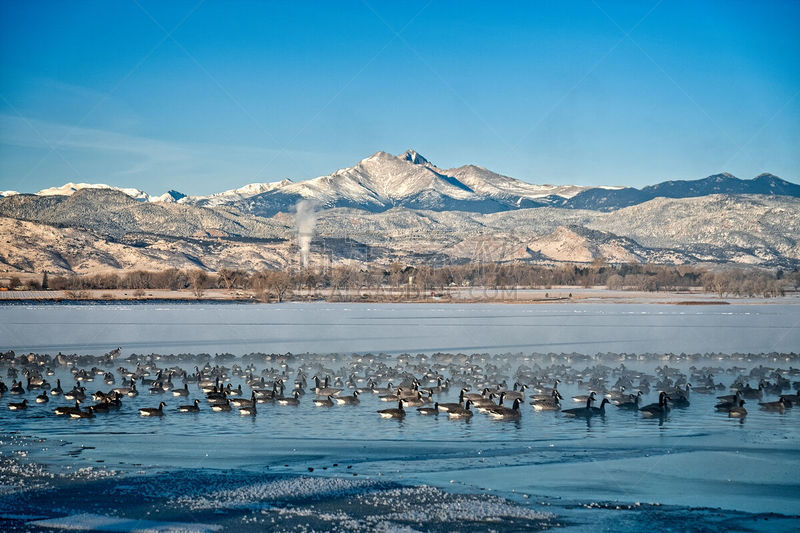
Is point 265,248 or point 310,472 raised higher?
point 265,248

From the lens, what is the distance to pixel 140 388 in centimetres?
2489

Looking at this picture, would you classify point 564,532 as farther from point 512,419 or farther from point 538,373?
point 538,373

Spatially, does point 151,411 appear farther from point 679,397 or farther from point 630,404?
point 679,397

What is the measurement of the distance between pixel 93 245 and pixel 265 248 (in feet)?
134

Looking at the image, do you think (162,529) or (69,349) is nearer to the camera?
(162,529)

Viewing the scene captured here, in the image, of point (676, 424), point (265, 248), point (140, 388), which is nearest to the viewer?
point (676, 424)

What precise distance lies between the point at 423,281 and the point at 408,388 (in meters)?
95.2

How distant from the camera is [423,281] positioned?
118 metres

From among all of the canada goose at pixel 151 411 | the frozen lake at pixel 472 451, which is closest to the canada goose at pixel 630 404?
the frozen lake at pixel 472 451

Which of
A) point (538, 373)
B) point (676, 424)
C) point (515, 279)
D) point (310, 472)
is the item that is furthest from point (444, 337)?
point (515, 279)

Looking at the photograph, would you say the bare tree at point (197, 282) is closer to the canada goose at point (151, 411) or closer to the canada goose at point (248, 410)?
the canada goose at point (151, 411)

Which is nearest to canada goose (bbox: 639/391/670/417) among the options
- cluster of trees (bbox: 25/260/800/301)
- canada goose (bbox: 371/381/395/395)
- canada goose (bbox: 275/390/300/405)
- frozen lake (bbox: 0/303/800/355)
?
canada goose (bbox: 371/381/395/395)

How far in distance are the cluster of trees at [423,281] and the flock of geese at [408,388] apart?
201ft

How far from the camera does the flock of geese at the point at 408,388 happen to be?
20500 mm
